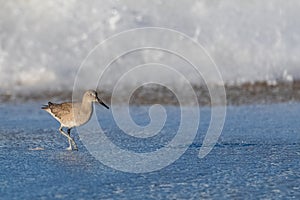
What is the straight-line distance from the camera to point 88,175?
4.50 metres

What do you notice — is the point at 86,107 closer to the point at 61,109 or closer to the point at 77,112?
the point at 77,112

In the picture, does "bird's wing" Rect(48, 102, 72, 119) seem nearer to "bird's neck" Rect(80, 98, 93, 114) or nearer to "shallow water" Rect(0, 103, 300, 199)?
"bird's neck" Rect(80, 98, 93, 114)

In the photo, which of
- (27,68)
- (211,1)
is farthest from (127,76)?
(211,1)

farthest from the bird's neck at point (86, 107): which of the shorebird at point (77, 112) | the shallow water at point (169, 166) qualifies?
the shallow water at point (169, 166)

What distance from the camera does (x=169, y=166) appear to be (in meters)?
4.75

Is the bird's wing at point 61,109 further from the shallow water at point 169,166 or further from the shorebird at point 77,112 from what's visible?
the shallow water at point 169,166

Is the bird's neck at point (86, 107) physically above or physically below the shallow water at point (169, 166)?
above

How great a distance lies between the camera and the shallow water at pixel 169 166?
4109 mm

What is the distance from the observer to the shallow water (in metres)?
4.11

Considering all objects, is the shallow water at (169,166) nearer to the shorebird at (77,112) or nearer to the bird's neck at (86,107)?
the shorebird at (77,112)

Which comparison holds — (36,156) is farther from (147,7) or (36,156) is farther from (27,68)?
(147,7)

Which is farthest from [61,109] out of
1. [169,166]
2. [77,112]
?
[169,166]

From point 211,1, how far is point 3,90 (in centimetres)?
276

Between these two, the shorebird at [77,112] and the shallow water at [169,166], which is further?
the shorebird at [77,112]
